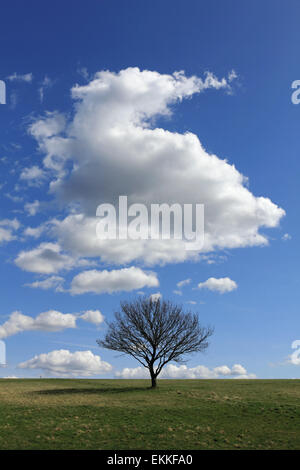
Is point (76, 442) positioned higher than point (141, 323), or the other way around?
point (141, 323)

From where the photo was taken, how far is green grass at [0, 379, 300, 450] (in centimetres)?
2645

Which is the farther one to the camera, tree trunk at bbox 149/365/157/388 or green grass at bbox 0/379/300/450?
tree trunk at bbox 149/365/157/388

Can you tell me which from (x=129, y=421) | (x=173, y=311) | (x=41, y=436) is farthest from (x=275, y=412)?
(x=173, y=311)

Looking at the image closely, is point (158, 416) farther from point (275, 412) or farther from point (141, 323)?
point (141, 323)

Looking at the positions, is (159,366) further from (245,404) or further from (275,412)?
(275,412)

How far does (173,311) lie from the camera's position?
→ 59.0 meters

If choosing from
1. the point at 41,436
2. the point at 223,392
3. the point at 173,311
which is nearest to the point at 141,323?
the point at 173,311

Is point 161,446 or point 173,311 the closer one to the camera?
point 161,446

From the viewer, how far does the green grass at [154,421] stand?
86.8 ft

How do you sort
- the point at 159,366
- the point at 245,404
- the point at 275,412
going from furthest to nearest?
1. the point at 159,366
2. the point at 245,404
3. the point at 275,412

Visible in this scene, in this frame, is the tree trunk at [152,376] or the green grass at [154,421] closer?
the green grass at [154,421]

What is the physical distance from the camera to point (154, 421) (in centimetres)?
3191

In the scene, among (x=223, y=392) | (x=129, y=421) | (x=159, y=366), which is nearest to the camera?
(x=129, y=421)

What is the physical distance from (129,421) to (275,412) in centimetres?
1356
